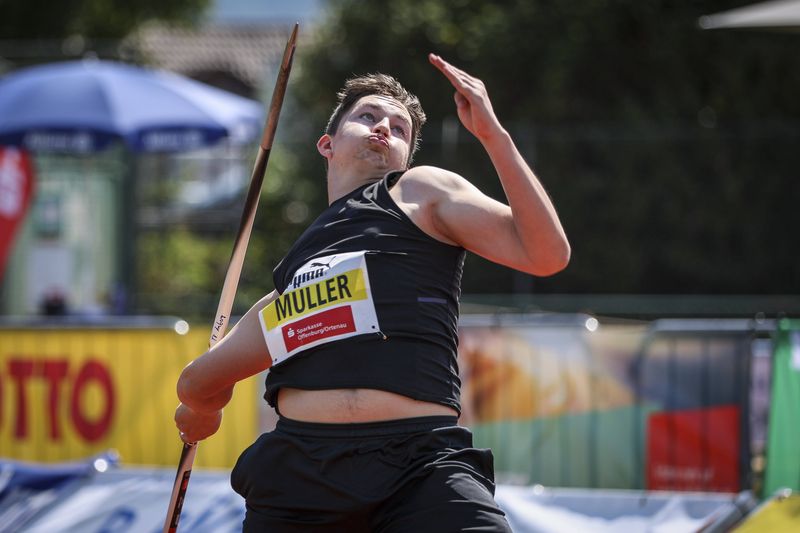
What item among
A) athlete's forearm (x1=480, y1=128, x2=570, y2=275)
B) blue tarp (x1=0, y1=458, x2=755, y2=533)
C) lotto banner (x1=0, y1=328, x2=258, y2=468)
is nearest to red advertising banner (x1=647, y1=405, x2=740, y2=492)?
blue tarp (x1=0, y1=458, x2=755, y2=533)

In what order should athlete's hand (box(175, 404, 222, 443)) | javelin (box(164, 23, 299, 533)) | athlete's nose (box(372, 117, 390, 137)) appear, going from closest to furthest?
athlete's nose (box(372, 117, 390, 137)) < athlete's hand (box(175, 404, 222, 443)) < javelin (box(164, 23, 299, 533))

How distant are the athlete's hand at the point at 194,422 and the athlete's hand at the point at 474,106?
1.22 m

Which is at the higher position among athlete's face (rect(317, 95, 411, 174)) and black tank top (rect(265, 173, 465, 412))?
athlete's face (rect(317, 95, 411, 174))

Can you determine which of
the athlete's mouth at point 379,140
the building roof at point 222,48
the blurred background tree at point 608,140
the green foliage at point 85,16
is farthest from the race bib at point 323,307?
the building roof at point 222,48

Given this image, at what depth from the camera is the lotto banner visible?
826 cm

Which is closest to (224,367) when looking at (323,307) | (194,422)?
(194,422)

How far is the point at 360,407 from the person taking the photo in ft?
10.0

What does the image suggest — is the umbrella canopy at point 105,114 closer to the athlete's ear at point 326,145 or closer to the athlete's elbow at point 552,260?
the athlete's ear at point 326,145

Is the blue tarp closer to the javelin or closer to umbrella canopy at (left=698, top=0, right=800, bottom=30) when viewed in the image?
the javelin

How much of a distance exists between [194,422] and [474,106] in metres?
1.33

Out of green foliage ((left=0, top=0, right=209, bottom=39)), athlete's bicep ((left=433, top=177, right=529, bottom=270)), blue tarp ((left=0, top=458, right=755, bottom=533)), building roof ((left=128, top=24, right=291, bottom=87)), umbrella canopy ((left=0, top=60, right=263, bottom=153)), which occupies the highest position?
building roof ((left=128, top=24, right=291, bottom=87))

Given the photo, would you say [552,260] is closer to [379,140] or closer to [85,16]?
[379,140]

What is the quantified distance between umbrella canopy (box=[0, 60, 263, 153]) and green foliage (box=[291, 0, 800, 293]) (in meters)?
4.27

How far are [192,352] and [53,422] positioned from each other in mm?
1104
